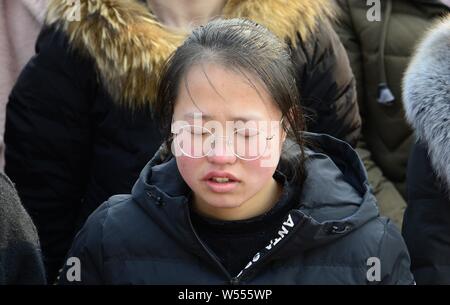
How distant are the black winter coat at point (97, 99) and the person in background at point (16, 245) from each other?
428mm

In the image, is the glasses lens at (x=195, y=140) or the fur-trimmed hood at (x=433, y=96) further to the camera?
the fur-trimmed hood at (x=433, y=96)

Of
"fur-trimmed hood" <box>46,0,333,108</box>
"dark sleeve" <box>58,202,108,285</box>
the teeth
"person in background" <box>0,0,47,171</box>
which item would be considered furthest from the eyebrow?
"person in background" <box>0,0,47,171</box>

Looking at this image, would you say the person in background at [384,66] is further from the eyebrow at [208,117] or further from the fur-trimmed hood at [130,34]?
the eyebrow at [208,117]

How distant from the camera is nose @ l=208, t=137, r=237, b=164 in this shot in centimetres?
177

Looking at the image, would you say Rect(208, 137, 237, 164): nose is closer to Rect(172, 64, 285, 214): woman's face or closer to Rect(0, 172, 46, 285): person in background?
Rect(172, 64, 285, 214): woman's face

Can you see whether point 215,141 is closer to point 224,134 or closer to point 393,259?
point 224,134

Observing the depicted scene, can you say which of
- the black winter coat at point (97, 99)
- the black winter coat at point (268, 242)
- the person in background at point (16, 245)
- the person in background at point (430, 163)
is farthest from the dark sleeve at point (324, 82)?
the person in background at point (16, 245)

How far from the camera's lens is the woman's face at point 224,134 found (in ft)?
5.85

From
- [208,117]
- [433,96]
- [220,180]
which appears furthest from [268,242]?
[433,96]

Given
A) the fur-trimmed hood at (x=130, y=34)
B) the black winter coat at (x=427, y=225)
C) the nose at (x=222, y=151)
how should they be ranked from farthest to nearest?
1. the fur-trimmed hood at (x=130, y=34)
2. the black winter coat at (x=427, y=225)
3. the nose at (x=222, y=151)

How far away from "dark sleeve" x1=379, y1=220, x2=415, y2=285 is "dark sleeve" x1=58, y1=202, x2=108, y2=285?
22.4 inches

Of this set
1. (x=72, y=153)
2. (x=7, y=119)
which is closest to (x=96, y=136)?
(x=72, y=153)

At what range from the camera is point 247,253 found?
189cm

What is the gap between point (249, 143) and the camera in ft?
5.88
